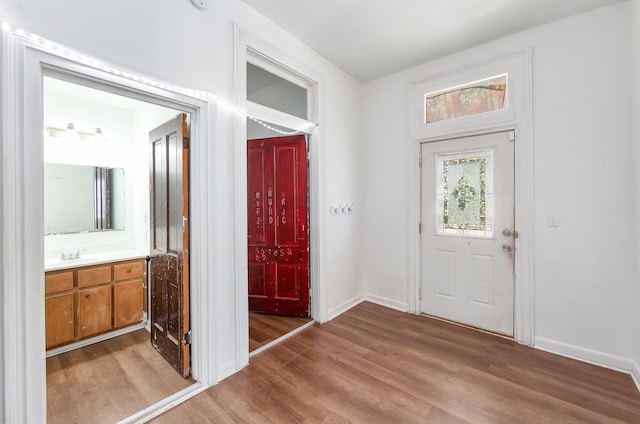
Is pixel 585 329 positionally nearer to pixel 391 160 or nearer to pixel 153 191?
pixel 391 160

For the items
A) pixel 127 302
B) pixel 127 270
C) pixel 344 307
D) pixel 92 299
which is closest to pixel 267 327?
pixel 344 307

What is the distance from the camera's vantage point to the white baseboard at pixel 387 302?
3.41 m

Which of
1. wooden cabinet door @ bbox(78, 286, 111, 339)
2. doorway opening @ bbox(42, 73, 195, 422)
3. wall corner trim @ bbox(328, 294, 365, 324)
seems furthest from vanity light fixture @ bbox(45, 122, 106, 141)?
wall corner trim @ bbox(328, 294, 365, 324)

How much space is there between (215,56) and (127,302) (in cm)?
262

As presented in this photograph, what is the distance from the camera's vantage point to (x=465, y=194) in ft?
9.79

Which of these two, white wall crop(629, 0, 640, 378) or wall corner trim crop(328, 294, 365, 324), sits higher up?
white wall crop(629, 0, 640, 378)

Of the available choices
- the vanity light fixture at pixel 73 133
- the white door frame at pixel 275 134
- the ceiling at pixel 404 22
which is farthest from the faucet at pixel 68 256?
the ceiling at pixel 404 22

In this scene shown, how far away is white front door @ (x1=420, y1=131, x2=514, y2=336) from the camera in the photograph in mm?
2754

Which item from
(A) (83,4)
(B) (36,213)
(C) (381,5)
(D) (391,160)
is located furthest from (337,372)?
(C) (381,5)

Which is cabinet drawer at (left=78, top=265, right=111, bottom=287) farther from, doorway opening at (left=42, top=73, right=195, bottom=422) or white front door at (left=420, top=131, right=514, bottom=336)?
white front door at (left=420, top=131, right=514, bottom=336)

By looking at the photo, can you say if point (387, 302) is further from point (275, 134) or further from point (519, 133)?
point (275, 134)

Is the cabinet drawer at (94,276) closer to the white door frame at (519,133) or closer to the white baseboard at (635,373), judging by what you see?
the white door frame at (519,133)

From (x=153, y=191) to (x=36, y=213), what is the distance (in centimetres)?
121

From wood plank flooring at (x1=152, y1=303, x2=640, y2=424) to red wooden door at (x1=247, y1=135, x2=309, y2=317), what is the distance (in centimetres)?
68
